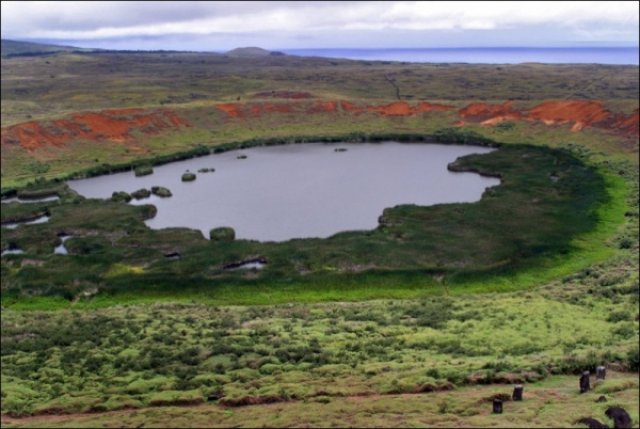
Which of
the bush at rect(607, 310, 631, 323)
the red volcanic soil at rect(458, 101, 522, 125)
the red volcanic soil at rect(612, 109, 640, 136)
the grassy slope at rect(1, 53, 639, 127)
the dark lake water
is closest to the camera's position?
the bush at rect(607, 310, 631, 323)

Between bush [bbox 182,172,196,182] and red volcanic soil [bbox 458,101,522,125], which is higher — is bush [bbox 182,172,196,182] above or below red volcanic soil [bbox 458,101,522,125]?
below

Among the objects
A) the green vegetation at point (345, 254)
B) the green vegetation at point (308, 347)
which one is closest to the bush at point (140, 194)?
the green vegetation at point (345, 254)

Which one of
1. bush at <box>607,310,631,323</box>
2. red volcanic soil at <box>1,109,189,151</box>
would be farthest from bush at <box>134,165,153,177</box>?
bush at <box>607,310,631,323</box>

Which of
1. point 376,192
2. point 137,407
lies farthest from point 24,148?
point 137,407

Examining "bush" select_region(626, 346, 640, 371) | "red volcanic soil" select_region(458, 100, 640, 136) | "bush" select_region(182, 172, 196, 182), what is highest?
"red volcanic soil" select_region(458, 100, 640, 136)

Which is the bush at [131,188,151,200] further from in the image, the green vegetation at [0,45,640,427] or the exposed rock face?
the exposed rock face

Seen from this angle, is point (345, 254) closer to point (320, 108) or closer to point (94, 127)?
point (94, 127)

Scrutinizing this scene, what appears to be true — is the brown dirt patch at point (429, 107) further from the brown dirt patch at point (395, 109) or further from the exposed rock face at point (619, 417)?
the exposed rock face at point (619, 417)

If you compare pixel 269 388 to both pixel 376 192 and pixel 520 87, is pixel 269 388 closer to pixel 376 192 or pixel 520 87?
pixel 376 192
